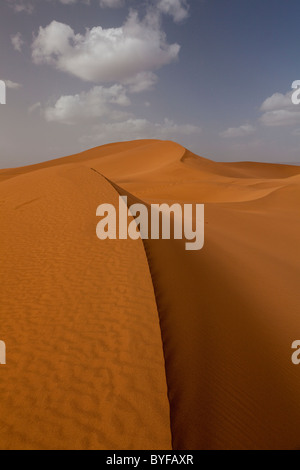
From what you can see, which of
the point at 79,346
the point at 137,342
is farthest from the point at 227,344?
the point at 79,346

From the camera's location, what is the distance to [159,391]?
8.95 feet

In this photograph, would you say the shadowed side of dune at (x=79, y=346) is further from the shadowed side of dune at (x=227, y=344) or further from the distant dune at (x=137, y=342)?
A: the shadowed side of dune at (x=227, y=344)

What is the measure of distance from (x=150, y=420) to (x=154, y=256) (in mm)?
2966

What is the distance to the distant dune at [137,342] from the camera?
2.53 m

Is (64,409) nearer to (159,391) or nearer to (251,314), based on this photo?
(159,391)

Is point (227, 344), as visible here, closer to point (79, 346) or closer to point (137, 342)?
point (137, 342)

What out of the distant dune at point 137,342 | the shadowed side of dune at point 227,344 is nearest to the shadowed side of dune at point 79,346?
the distant dune at point 137,342

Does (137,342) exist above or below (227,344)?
above

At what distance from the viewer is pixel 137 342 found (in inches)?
126

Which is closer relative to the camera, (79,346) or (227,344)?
(79,346)

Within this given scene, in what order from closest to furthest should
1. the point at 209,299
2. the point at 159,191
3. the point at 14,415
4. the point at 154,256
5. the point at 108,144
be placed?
the point at 14,415 → the point at 209,299 → the point at 154,256 → the point at 159,191 → the point at 108,144

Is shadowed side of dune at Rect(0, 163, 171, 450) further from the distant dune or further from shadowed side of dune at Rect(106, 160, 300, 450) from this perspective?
shadowed side of dune at Rect(106, 160, 300, 450)

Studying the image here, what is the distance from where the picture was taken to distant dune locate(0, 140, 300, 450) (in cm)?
253
